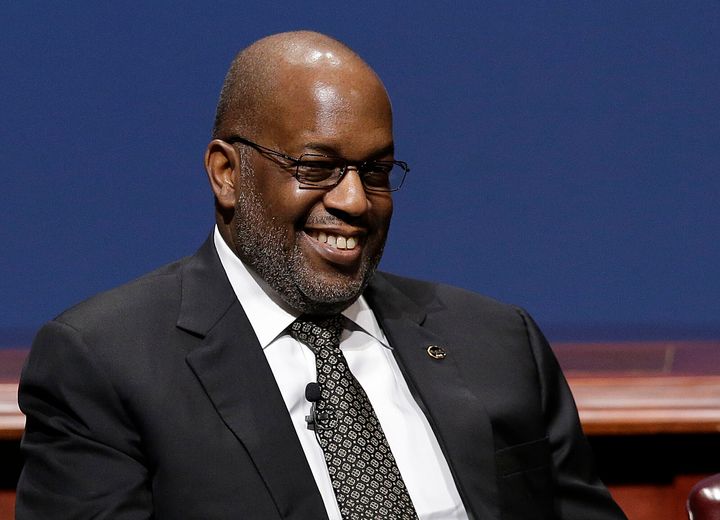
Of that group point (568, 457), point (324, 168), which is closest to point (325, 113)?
point (324, 168)

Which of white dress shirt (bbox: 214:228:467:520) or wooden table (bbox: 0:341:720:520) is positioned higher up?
white dress shirt (bbox: 214:228:467:520)

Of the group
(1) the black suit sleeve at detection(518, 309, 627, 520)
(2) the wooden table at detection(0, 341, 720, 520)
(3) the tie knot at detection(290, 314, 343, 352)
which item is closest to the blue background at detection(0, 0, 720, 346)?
(2) the wooden table at detection(0, 341, 720, 520)

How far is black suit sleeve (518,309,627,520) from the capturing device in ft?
5.42

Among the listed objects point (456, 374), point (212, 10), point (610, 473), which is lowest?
point (610, 473)

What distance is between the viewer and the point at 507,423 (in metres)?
1.59

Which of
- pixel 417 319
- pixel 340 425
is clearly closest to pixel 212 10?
pixel 417 319

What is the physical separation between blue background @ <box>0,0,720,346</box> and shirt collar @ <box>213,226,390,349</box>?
86 cm

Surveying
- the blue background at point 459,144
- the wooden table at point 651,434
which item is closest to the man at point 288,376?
the wooden table at point 651,434

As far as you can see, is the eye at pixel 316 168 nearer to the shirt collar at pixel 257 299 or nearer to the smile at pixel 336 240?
the smile at pixel 336 240

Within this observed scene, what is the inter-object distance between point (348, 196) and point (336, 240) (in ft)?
0.21

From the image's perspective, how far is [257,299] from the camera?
155cm

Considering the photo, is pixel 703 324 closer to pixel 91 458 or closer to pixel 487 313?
pixel 487 313

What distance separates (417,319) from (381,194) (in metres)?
0.25

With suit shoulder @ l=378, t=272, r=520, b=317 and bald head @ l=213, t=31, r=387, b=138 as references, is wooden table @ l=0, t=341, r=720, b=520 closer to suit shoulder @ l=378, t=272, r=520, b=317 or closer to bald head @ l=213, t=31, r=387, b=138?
suit shoulder @ l=378, t=272, r=520, b=317
